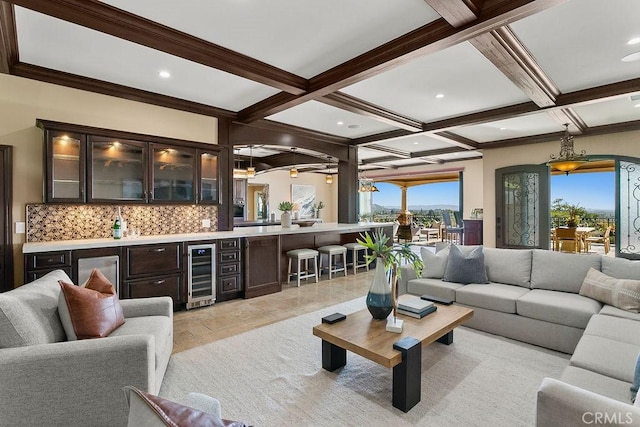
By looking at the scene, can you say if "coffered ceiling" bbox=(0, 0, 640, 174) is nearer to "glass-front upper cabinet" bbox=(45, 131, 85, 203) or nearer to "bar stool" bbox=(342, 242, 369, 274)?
"glass-front upper cabinet" bbox=(45, 131, 85, 203)

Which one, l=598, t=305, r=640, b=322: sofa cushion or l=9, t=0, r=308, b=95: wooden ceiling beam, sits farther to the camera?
l=598, t=305, r=640, b=322: sofa cushion

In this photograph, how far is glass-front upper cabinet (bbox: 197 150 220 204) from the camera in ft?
15.3

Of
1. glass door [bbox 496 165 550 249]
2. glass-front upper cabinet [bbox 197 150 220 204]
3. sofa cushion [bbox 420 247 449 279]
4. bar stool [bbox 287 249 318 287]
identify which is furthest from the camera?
glass door [bbox 496 165 550 249]

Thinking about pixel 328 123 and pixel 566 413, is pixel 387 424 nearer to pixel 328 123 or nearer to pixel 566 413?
pixel 566 413

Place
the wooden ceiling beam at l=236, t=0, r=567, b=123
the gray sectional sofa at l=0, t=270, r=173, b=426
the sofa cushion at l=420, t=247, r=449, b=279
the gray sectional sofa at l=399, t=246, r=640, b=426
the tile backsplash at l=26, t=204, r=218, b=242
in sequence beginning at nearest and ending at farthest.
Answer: the gray sectional sofa at l=399, t=246, r=640, b=426 → the gray sectional sofa at l=0, t=270, r=173, b=426 → the wooden ceiling beam at l=236, t=0, r=567, b=123 → the tile backsplash at l=26, t=204, r=218, b=242 → the sofa cushion at l=420, t=247, r=449, b=279

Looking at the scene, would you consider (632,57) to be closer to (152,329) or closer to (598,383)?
(598,383)

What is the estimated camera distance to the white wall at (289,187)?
10953mm

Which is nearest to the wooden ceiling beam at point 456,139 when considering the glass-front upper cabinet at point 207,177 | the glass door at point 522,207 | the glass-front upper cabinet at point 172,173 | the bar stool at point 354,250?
the glass door at point 522,207

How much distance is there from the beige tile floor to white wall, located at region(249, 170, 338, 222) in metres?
5.74

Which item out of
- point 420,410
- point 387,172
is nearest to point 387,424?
point 420,410

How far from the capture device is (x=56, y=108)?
3.62 m

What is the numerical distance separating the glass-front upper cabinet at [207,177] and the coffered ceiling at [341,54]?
2.20ft

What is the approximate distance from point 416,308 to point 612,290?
6.08 feet

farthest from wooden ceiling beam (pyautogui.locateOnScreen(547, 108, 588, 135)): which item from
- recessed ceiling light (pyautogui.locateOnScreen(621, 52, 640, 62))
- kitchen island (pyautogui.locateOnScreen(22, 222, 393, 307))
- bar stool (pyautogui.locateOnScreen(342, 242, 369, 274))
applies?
kitchen island (pyautogui.locateOnScreen(22, 222, 393, 307))
